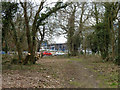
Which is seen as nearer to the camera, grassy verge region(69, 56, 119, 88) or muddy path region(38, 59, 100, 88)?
muddy path region(38, 59, 100, 88)

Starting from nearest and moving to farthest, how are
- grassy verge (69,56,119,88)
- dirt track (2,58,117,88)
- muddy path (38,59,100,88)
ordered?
muddy path (38,59,100,88)
dirt track (2,58,117,88)
grassy verge (69,56,119,88)

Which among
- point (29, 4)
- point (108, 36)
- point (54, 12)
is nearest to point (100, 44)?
point (108, 36)

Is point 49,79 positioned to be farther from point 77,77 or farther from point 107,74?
point 107,74

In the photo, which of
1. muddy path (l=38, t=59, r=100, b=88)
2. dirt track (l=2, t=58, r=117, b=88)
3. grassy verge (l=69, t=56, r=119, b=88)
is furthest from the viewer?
grassy verge (l=69, t=56, r=119, b=88)

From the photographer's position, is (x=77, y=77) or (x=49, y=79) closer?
(x=49, y=79)

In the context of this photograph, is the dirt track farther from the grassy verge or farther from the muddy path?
the grassy verge

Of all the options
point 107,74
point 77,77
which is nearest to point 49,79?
point 77,77

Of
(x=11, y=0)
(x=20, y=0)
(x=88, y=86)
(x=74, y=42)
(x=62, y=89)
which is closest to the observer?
(x=88, y=86)

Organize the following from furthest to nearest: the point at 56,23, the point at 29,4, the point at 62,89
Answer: the point at 56,23
the point at 29,4
the point at 62,89

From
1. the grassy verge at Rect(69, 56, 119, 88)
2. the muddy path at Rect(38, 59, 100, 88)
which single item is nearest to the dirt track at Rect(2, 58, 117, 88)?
the muddy path at Rect(38, 59, 100, 88)

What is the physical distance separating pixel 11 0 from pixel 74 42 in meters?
25.9

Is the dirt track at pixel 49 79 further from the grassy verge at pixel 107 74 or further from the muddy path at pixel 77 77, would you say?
the grassy verge at pixel 107 74

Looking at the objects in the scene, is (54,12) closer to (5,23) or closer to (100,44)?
(5,23)

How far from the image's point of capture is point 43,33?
40.6 m
